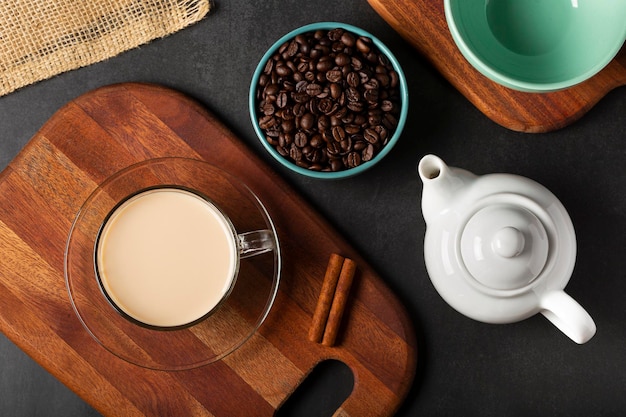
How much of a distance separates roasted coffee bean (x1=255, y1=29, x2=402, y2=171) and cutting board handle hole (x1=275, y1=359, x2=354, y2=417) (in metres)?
0.45

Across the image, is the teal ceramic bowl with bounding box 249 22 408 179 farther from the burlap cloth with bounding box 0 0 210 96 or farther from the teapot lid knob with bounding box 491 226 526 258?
the teapot lid knob with bounding box 491 226 526 258

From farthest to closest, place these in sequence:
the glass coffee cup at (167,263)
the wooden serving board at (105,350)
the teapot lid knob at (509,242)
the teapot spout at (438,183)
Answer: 1. the wooden serving board at (105,350)
2. the glass coffee cup at (167,263)
3. the teapot spout at (438,183)
4. the teapot lid knob at (509,242)

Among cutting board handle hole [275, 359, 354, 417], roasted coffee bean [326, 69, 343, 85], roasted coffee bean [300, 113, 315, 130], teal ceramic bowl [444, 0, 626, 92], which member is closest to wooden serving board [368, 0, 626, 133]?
teal ceramic bowl [444, 0, 626, 92]

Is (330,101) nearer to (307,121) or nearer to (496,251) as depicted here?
(307,121)

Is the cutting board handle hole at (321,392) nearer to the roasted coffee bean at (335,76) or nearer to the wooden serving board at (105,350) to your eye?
the wooden serving board at (105,350)

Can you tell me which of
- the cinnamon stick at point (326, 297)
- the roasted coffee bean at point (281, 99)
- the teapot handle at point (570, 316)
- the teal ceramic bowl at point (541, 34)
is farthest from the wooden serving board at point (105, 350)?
the teal ceramic bowl at point (541, 34)

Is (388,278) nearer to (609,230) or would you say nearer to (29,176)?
(609,230)

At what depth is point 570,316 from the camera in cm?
105

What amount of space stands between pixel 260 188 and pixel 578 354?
30.3 inches

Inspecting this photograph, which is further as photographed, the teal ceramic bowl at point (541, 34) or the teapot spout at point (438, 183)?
the teal ceramic bowl at point (541, 34)

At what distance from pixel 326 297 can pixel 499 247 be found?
1.44 feet

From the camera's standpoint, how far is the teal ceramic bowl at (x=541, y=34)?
128cm

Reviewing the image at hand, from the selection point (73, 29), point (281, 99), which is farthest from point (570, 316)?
point (73, 29)

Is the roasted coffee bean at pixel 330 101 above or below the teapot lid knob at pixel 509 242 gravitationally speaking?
above
